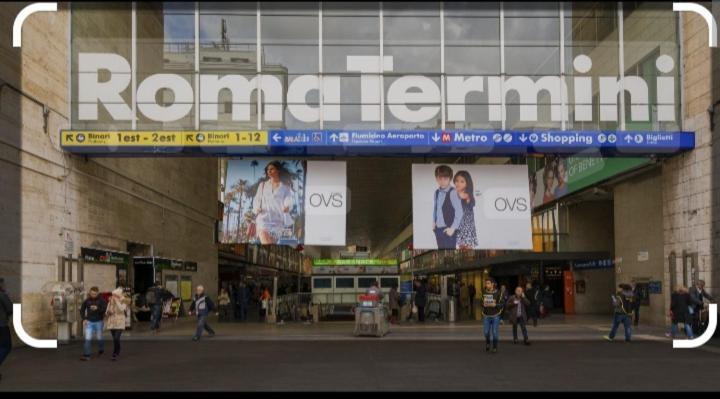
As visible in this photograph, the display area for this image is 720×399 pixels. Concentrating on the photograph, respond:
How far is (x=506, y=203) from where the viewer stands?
22625mm

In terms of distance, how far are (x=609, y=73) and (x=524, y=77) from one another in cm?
260

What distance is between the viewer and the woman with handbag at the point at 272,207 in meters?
22.7

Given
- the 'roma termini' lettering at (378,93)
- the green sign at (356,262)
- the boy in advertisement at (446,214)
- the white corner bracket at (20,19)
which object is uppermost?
the white corner bracket at (20,19)

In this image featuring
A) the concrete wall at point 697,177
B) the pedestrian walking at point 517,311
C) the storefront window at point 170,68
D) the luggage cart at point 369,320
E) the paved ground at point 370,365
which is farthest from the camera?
the storefront window at point 170,68

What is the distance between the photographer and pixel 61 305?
1844cm

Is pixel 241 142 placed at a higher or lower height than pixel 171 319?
higher

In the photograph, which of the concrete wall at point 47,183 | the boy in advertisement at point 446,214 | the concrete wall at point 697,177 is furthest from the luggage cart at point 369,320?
the concrete wall at point 697,177

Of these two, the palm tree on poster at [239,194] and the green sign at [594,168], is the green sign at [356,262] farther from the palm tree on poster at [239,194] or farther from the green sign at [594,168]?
the palm tree on poster at [239,194]

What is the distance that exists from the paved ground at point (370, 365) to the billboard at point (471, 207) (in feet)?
9.94

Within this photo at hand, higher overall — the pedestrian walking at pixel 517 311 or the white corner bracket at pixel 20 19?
the white corner bracket at pixel 20 19

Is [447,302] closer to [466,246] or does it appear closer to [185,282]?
[466,246]

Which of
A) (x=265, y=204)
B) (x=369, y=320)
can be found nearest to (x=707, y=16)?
(x=369, y=320)

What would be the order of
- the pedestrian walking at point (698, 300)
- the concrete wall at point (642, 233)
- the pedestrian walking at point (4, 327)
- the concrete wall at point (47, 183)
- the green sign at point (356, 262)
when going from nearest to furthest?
the pedestrian walking at point (4, 327) → the concrete wall at point (47, 183) → the pedestrian walking at point (698, 300) → the concrete wall at point (642, 233) → the green sign at point (356, 262)

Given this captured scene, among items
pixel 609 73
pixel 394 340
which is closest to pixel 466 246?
pixel 394 340
